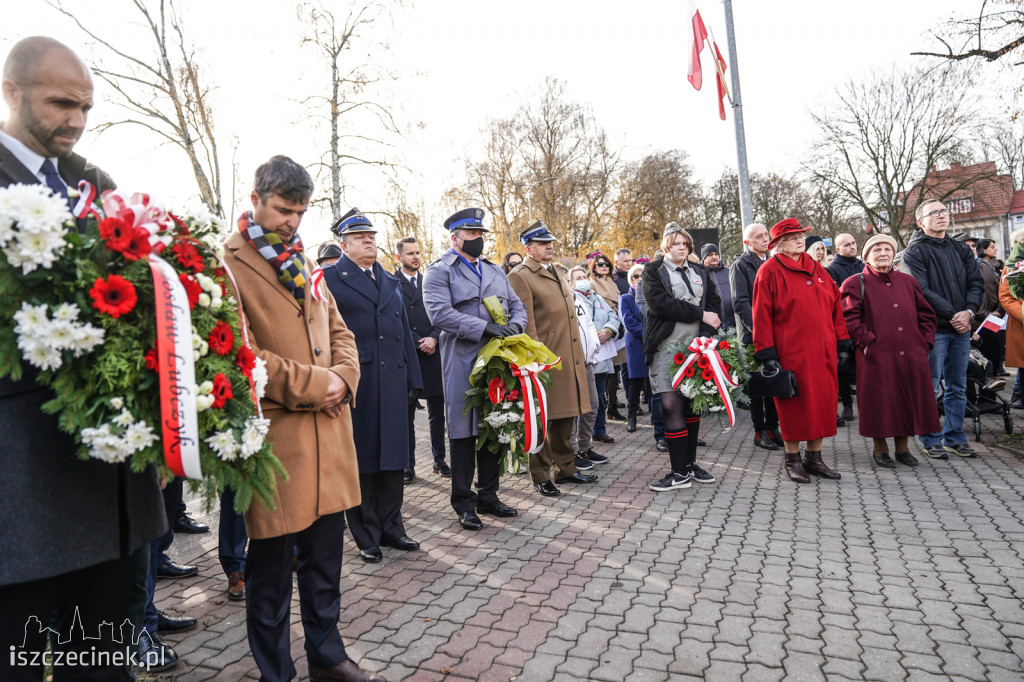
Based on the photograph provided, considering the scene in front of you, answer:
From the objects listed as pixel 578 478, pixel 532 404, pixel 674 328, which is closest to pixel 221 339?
pixel 532 404

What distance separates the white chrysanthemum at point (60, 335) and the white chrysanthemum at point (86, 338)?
0.01 meters

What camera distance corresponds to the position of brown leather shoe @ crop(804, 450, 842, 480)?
650 centimetres

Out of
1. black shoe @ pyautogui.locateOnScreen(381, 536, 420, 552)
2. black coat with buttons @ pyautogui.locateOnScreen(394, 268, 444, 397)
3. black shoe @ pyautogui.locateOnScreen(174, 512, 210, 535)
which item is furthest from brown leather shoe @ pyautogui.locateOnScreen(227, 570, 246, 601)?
black coat with buttons @ pyautogui.locateOnScreen(394, 268, 444, 397)

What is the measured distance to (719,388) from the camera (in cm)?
604

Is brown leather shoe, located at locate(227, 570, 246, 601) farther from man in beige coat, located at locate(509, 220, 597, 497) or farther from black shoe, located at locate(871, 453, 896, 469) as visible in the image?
black shoe, located at locate(871, 453, 896, 469)

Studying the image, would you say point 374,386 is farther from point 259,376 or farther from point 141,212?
point 141,212

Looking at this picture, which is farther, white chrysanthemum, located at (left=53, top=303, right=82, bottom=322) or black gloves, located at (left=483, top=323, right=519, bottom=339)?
black gloves, located at (left=483, top=323, right=519, bottom=339)

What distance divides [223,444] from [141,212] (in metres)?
0.76

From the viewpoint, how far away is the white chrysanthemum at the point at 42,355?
1866 millimetres

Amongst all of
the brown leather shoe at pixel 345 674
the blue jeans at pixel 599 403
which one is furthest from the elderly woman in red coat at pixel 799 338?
the brown leather shoe at pixel 345 674

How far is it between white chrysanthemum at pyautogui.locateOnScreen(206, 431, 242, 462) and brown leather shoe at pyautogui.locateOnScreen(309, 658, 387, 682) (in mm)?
1372

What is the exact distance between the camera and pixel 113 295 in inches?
79.1

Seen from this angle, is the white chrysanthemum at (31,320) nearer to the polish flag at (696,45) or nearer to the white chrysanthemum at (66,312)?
the white chrysanthemum at (66,312)

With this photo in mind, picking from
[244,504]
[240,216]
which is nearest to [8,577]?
[244,504]
